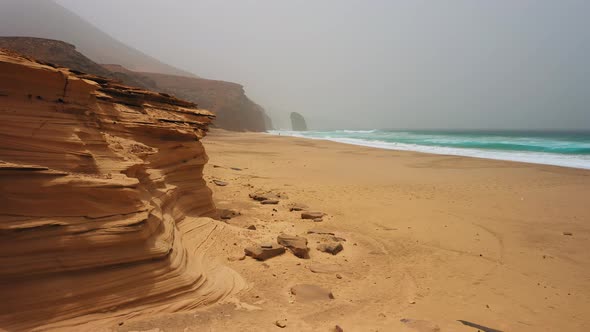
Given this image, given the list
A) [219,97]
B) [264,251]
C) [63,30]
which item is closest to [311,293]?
[264,251]

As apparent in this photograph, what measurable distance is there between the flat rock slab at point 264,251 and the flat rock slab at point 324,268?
0.63 m

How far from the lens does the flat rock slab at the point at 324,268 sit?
4809 millimetres

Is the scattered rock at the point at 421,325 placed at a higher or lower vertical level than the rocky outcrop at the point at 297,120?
lower

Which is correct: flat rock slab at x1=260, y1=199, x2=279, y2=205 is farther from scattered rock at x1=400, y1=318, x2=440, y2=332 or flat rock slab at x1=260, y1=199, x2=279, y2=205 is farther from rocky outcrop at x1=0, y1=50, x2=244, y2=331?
scattered rock at x1=400, y1=318, x2=440, y2=332

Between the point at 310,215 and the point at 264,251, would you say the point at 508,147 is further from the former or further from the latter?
the point at 264,251

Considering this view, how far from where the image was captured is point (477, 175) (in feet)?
48.8

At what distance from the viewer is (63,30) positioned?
323 feet

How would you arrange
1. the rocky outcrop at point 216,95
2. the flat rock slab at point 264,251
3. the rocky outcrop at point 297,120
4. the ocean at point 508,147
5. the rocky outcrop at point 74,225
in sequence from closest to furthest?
the rocky outcrop at point 74,225, the flat rock slab at point 264,251, the ocean at point 508,147, the rocky outcrop at point 216,95, the rocky outcrop at point 297,120

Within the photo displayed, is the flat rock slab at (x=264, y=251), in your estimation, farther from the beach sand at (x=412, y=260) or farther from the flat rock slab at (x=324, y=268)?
the flat rock slab at (x=324, y=268)

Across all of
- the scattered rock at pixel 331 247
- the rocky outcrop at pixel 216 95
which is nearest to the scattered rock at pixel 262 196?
the scattered rock at pixel 331 247

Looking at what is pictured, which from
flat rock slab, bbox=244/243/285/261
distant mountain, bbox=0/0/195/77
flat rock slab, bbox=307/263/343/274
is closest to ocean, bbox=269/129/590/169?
flat rock slab, bbox=307/263/343/274

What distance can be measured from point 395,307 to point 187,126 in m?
5.46

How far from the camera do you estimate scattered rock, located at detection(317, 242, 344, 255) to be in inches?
220

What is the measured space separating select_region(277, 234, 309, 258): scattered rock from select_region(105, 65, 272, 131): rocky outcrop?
4874cm
